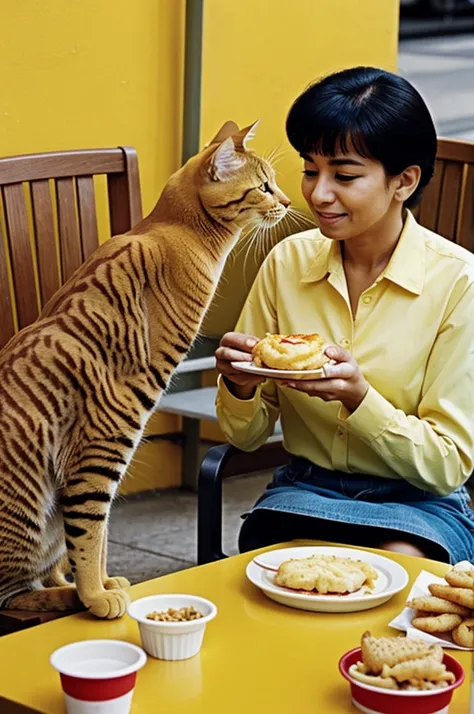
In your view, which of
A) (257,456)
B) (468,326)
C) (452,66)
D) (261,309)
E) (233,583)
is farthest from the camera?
(452,66)

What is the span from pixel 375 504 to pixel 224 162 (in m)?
0.69

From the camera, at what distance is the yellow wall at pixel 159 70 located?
344 centimetres

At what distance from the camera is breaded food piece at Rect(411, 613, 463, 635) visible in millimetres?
1781

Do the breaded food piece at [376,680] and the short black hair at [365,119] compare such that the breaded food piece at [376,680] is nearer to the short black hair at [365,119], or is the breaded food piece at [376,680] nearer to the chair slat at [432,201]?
the short black hair at [365,119]

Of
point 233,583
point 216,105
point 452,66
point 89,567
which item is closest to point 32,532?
point 89,567

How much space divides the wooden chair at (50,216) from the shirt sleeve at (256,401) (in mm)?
406

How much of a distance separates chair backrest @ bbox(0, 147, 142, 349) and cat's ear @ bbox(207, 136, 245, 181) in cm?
60

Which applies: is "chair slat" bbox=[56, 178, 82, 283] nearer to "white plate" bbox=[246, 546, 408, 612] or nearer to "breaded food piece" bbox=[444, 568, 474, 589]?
"white plate" bbox=[246, 546, 408, 612]

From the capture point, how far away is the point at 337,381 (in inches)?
85.7

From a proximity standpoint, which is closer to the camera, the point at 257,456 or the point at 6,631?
the point at 6,631

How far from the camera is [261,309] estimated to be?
2.59m

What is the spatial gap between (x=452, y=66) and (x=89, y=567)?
12.2 m

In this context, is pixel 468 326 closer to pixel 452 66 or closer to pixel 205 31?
pixel 205 31

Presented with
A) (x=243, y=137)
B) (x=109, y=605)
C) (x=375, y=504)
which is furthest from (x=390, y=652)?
(x=243, y=137)
